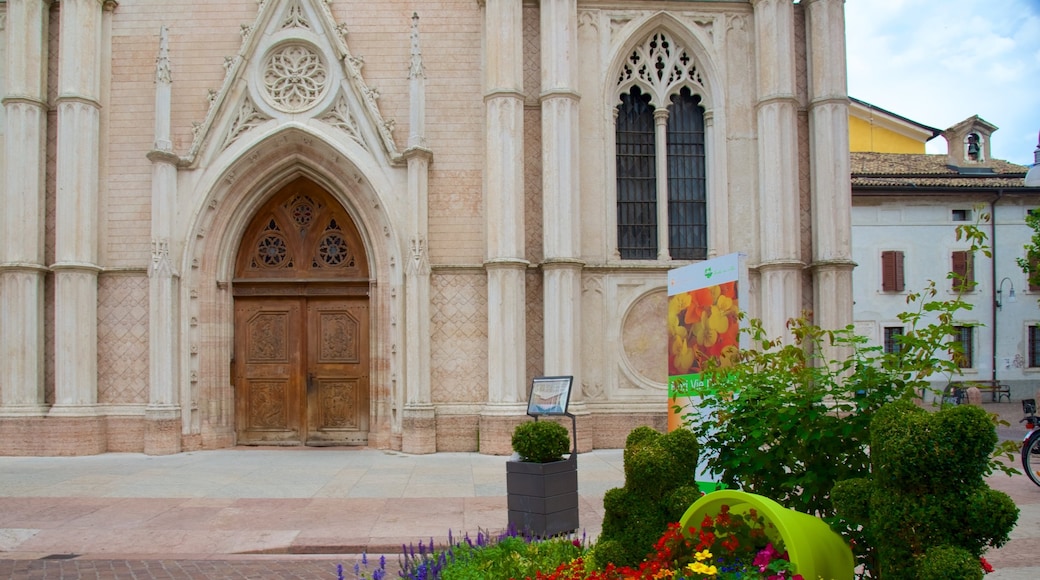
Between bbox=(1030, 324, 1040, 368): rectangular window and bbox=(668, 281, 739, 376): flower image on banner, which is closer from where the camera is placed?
bbox=(668, 281, 739, 376): flower image on banner

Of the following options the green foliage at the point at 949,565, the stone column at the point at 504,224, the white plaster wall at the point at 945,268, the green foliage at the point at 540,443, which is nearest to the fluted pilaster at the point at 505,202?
the stone column at the point at 504,224

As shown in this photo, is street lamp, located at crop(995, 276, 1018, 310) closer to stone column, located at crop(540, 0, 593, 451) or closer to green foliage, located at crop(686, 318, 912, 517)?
stone column, located at crop(540, 0, 593, 451)

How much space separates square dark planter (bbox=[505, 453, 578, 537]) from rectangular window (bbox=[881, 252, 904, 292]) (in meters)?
29.7

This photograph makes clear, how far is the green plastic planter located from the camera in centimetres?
429

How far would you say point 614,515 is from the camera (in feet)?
17.5

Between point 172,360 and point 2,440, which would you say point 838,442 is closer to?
point 172,360

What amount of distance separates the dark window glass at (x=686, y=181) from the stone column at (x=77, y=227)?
10783mm

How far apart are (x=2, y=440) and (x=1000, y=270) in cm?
3575

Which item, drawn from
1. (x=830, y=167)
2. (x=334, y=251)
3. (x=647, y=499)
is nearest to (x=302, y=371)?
(x=334, y=251)

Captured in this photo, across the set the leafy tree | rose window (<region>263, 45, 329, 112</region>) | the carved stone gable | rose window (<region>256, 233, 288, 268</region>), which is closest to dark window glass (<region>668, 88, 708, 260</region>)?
the carved stone gable

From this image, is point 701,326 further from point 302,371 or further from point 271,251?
point 271,251

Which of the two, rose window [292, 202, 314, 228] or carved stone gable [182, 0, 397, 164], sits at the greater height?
carved stone gable [182, 0, 397, 164]

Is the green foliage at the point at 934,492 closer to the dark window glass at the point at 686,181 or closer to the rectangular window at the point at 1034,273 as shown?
the dark window glass at the point at 686,181

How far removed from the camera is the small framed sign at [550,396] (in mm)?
9703
